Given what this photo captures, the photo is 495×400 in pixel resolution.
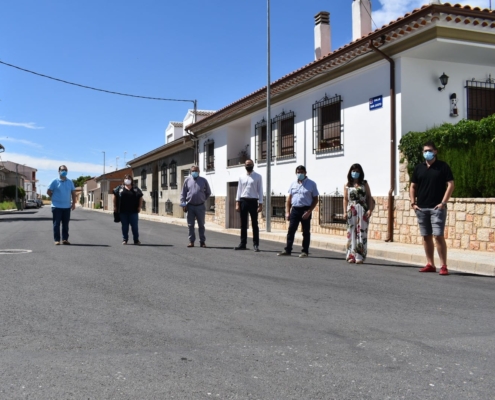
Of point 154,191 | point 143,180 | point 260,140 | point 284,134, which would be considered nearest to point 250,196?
point 284,134

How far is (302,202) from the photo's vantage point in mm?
9320

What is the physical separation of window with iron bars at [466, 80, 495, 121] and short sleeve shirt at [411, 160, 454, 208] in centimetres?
581

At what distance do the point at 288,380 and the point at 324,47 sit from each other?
56.1 feet

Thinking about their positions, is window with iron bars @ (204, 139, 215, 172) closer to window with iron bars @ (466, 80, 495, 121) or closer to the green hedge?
window with iron bars @ (466, 80, 495, 121)

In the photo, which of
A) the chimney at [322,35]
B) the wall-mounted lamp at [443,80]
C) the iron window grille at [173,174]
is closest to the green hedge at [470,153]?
the wall-mounted lamp at [443,80]

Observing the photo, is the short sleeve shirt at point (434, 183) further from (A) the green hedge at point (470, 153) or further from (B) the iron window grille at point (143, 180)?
(B) the iron window grille at point (143, 180)

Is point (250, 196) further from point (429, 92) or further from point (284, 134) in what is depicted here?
point (284, 134)

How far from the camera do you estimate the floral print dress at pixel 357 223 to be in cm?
831

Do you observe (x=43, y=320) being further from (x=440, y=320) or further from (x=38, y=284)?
(x=440, y=320)

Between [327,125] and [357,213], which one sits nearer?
[357,213]

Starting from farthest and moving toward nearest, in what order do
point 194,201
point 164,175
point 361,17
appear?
point 164,175 → point 361,17 → point 194,201

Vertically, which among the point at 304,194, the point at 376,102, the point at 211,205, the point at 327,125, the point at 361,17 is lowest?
the point at 211,205

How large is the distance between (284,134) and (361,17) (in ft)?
14.9

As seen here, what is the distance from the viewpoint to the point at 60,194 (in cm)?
1063
